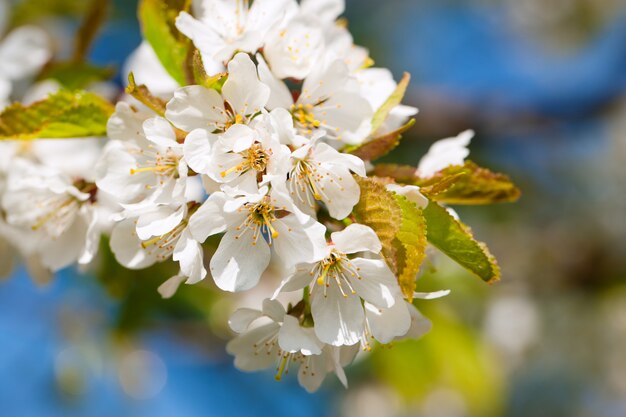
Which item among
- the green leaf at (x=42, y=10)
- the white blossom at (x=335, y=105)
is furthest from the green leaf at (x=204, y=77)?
the green leaf at (x=42, y=10)

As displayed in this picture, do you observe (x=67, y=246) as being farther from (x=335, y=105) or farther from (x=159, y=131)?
(x=335, y=105)

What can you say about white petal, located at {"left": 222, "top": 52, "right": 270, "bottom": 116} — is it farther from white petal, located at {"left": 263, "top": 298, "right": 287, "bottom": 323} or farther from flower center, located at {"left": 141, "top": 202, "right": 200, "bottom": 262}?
white petal, located at {"left": 263, "top": 298, "right": 287, "bottom": 323}

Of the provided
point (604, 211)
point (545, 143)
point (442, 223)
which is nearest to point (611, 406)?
point (604, 211)

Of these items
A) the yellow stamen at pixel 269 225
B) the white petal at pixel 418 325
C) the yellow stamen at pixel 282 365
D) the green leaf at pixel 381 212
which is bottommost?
the yellow stamen at pixel 282 365

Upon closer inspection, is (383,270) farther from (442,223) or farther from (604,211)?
(604,211)

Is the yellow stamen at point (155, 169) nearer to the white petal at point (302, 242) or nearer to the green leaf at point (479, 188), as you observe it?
the white petal at point (302, 242)
